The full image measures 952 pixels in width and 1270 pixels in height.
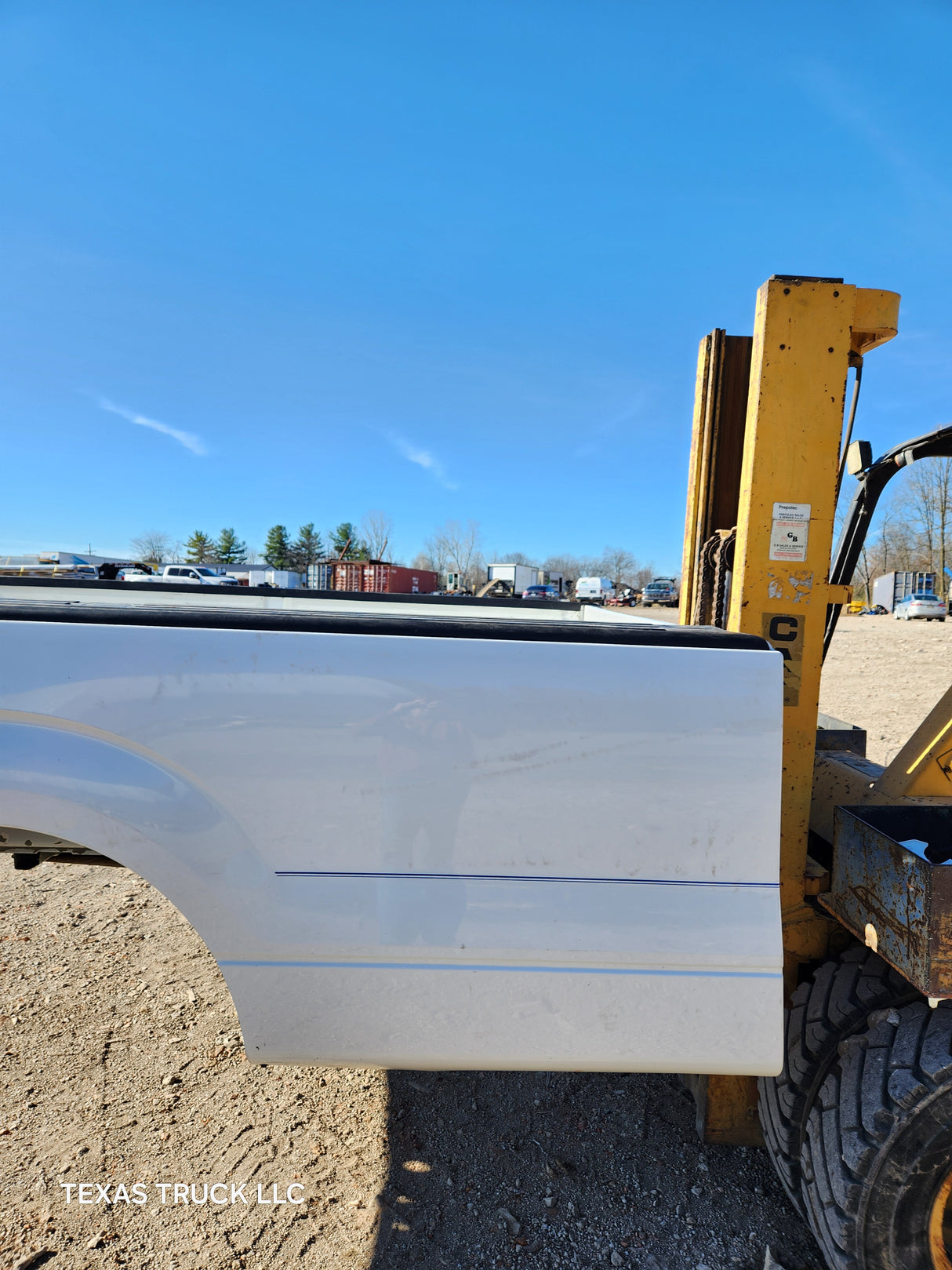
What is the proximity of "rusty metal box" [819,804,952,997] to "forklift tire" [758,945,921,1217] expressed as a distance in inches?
6.0

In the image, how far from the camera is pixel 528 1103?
2611mm

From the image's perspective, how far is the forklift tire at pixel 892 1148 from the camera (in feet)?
5.22

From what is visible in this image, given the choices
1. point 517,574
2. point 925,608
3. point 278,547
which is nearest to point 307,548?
point 278,547

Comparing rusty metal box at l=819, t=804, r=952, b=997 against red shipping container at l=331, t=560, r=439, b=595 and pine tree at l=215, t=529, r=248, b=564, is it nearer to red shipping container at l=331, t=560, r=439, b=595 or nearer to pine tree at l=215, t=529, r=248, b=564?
red shipping container at l=331, t=560, r=439, b=595

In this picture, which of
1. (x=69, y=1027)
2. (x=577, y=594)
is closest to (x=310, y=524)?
(x=577, y=594)

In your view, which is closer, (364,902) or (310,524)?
(364,902)

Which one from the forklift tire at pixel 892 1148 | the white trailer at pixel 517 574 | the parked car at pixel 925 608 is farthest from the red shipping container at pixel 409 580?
the forklift tire at pixel 892 1148

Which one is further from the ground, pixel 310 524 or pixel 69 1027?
pixel 310 524

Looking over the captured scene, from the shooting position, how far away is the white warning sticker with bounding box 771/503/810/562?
199cm

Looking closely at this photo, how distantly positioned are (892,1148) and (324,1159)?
1793 millimetres

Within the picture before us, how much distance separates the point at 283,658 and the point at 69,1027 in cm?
258

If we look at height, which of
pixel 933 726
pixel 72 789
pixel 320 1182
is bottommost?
pixel 320 1182

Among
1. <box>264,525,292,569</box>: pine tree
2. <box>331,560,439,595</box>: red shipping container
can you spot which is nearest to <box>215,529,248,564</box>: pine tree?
<box>264,525,292,569</box>: pine tree

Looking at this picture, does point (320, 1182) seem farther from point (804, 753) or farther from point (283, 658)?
point (804, 753)
